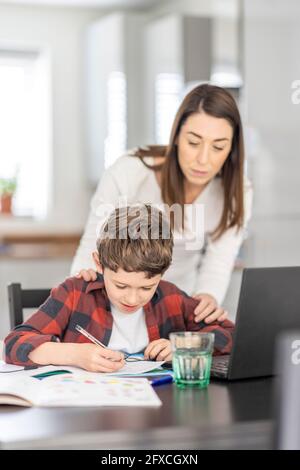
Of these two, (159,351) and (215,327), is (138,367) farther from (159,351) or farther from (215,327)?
(215,327)

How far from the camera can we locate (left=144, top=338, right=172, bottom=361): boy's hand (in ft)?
4.68

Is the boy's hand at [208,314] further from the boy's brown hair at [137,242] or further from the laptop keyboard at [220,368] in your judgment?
the laptop keyboard at [220,368]

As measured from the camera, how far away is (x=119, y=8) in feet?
17.6

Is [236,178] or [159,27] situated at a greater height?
[159,27]

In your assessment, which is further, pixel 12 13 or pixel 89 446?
pixel 12 13

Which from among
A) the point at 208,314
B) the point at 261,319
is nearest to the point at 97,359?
the point at 261,319

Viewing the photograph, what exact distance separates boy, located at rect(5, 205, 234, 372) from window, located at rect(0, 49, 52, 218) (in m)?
3.78

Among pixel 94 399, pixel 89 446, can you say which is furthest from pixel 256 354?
pixel 89 446

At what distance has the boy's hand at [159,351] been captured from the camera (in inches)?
56.2

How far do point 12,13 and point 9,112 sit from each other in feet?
2.08

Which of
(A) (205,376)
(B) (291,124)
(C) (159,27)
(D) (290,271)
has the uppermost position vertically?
(C) (159,27)

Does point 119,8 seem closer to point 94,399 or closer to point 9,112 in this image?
point 9,112

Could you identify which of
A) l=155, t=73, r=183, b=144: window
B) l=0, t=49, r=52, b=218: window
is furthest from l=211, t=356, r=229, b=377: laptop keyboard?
l=0, t=49, r=52, b=218: window

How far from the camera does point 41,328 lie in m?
1.48
